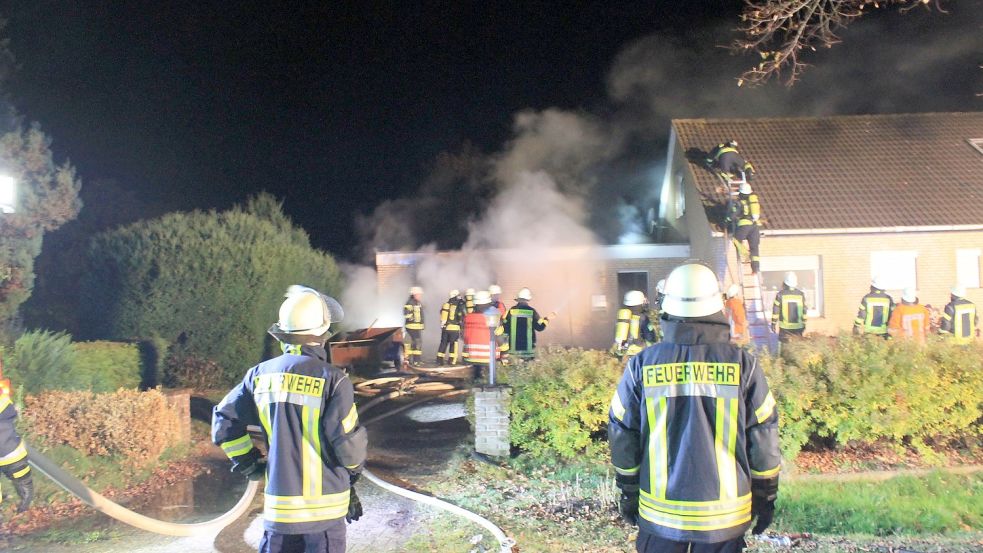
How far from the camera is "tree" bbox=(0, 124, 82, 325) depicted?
950cm

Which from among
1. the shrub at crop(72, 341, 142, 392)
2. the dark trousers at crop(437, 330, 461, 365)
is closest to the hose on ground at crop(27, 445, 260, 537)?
the shrub at crop(72, 341, 142, 392)

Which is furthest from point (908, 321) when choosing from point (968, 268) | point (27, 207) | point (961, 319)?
point (27, 207)

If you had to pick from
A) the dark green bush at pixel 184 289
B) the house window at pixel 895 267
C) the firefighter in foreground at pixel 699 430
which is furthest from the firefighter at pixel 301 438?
the house window at pixel 895 267

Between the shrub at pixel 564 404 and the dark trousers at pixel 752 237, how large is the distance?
8.69 metres

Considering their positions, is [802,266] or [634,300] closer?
[634,300]

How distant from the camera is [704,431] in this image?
2912 millimetres

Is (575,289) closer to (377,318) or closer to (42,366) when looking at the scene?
(377,318)

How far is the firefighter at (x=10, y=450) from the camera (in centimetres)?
472

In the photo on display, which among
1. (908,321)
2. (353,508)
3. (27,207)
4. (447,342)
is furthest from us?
(447,342)

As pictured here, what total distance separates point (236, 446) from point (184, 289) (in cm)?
949

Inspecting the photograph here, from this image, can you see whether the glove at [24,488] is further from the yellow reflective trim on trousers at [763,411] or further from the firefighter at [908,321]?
the firefighter at [908,321]

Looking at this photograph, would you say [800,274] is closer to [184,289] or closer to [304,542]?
[184,289]

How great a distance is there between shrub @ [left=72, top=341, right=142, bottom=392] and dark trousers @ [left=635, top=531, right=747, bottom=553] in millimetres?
7985

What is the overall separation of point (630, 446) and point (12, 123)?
1045 cm
